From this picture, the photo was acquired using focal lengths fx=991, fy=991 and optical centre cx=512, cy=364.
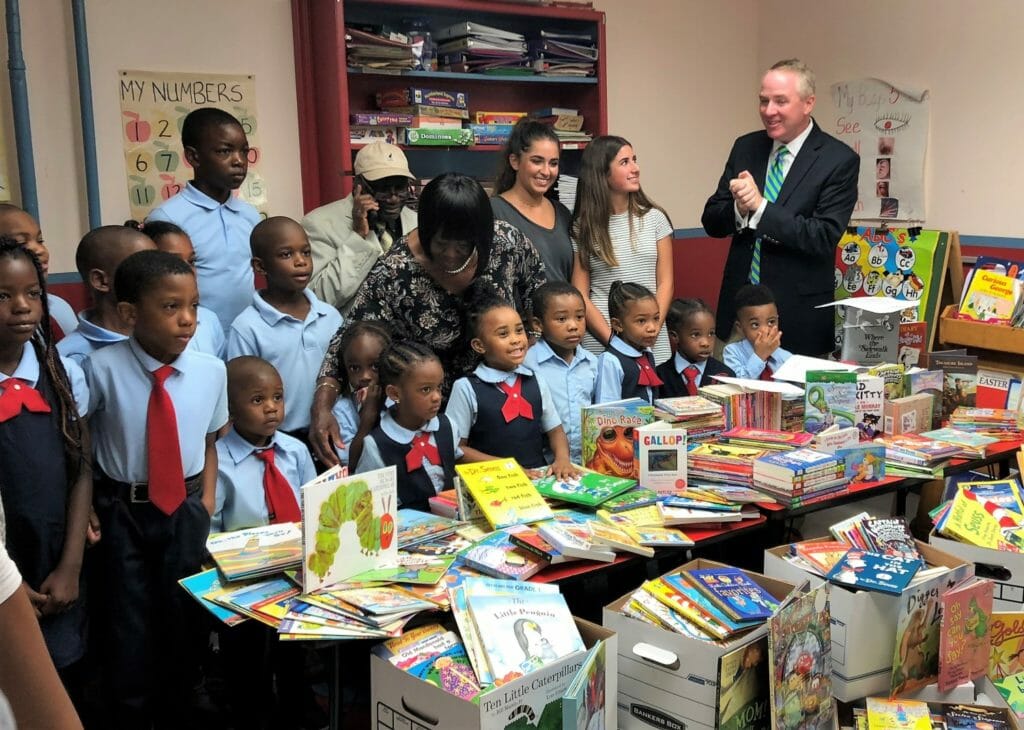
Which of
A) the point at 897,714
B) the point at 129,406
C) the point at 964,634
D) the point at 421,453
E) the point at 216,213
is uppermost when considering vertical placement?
the point at 216,213

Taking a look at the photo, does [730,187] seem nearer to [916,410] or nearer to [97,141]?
[916,410]

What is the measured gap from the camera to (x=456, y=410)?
3.02m

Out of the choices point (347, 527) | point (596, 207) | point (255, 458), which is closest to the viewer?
point (347, 527)

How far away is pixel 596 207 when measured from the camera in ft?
13.0

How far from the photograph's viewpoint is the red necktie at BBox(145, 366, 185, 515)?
2.38 metres

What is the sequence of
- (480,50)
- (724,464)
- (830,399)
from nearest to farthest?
(724,464) → (830,399) → (480,50)

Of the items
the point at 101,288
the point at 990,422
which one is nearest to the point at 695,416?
the point at 990,422

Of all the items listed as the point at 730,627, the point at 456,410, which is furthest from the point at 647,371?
the point at 730,627

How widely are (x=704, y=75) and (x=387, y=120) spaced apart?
8.28ft

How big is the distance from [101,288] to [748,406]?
1.96 metres

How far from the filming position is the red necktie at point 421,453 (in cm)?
276

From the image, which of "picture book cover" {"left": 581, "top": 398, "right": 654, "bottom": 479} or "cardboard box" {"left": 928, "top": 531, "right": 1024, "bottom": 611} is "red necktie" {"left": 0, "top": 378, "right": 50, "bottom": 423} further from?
"cardboard box" {"left": 928, "top": 531, "right": 1024, "bottom": 611}

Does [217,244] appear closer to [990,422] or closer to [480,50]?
[480,50]

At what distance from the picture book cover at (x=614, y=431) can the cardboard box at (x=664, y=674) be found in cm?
66
